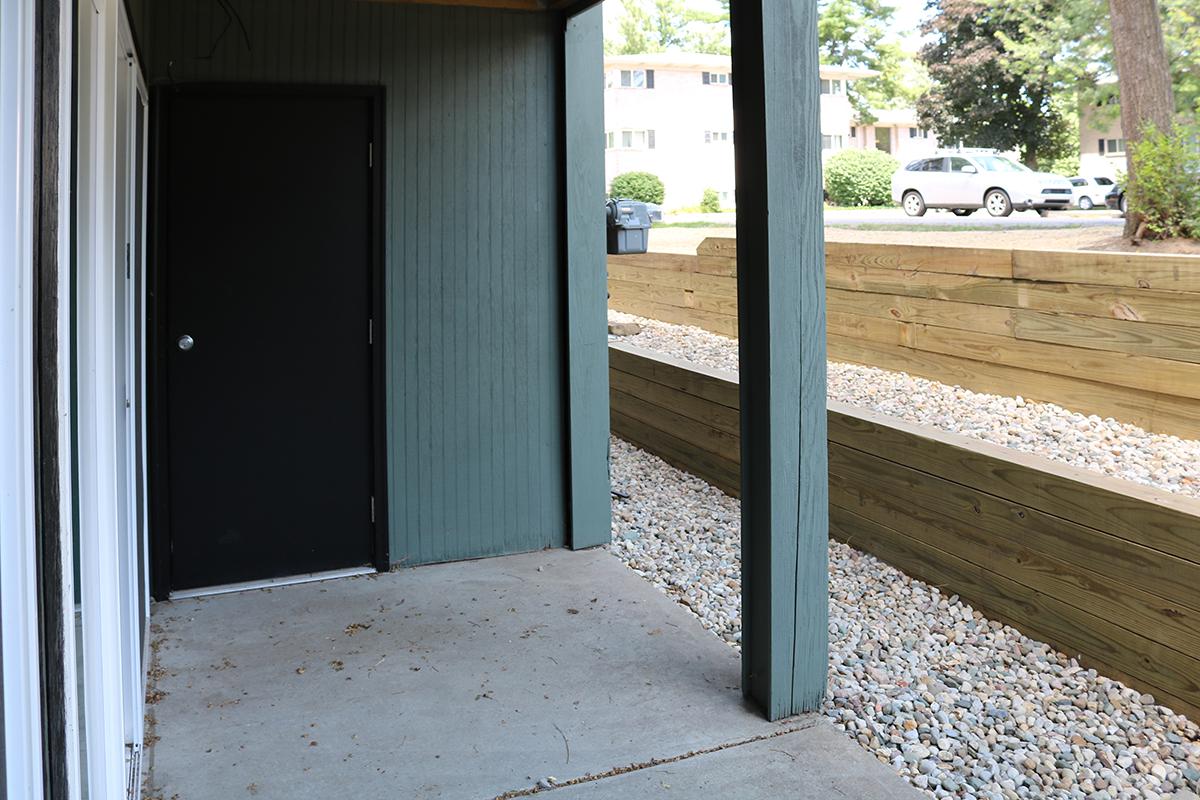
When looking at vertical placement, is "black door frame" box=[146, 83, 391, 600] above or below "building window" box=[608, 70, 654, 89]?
below

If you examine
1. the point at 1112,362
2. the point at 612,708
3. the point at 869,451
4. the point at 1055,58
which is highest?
the point at 1055,58

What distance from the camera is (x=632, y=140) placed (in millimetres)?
28750

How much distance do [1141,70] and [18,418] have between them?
10061 millimetres

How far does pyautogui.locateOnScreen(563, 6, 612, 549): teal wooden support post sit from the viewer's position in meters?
4.68

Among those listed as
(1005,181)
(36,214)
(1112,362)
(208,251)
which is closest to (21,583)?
(36,214)

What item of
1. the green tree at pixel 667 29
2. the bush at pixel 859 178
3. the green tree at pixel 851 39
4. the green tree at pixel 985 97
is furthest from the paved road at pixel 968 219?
the green tree at pixel 667 29

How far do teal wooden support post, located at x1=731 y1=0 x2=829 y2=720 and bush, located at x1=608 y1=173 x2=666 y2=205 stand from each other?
20.2 m

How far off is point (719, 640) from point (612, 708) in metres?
0.66

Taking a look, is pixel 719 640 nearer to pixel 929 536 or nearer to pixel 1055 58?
pixel 929 536

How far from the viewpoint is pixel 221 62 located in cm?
416

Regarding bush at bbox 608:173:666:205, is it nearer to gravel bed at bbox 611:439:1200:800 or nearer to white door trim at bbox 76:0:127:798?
gravel bed at bbox 611:439:1200:800

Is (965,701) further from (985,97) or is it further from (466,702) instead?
(985,97)

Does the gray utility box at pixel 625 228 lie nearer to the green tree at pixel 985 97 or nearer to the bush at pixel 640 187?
the bush at pixel 640 187

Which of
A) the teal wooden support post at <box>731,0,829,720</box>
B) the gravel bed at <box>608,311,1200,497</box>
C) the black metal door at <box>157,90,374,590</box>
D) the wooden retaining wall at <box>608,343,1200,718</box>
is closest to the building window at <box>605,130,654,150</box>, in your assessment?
the gravel bed at <box>608,311,1200,497</box>
